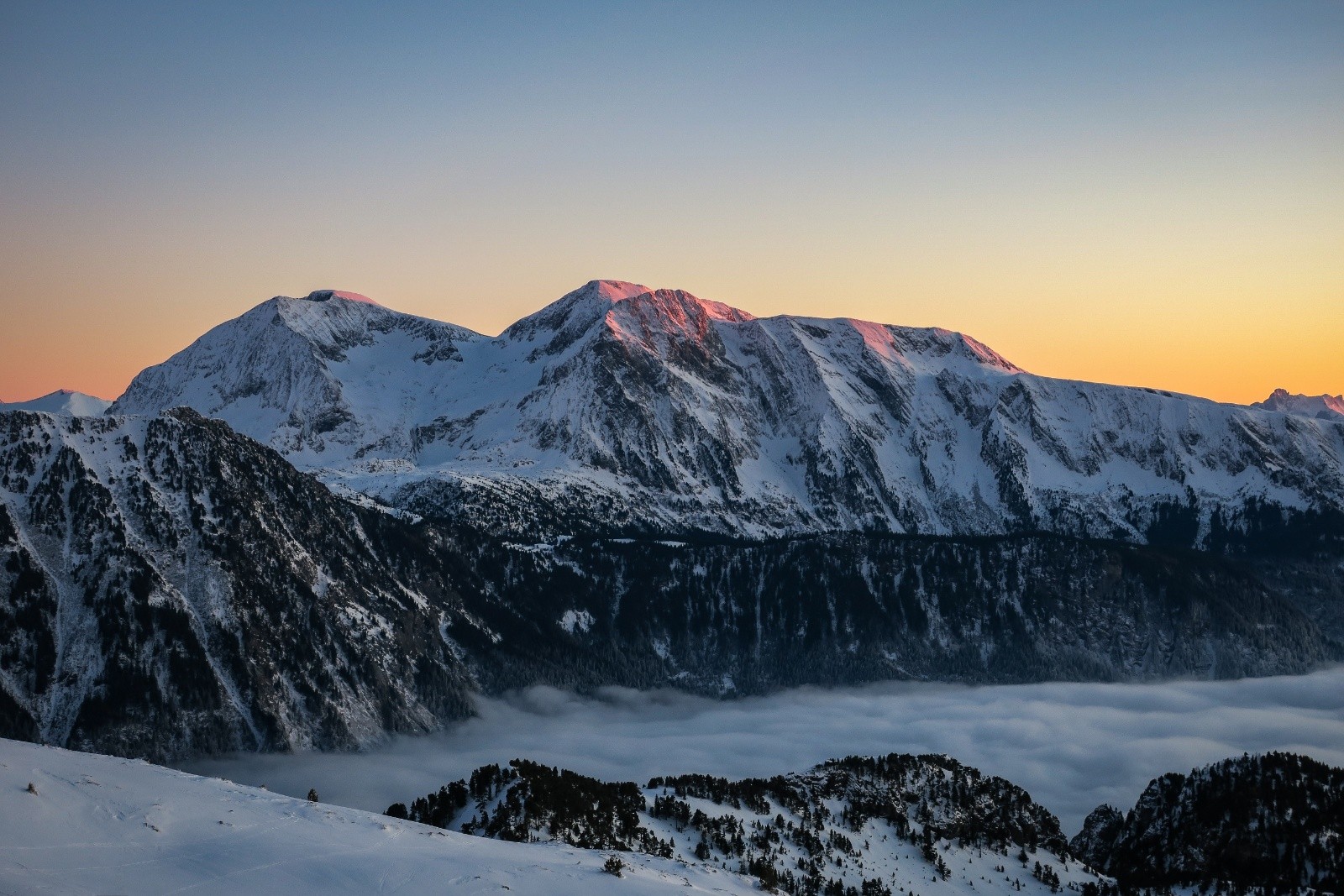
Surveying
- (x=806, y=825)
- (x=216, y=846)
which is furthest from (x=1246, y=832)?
(x=216, y=846)

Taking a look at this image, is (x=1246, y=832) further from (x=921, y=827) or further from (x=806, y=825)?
(x=806, y=825)

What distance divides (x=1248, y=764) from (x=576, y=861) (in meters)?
117

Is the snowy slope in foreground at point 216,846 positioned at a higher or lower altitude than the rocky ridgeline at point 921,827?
higher

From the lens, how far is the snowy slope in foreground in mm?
87625

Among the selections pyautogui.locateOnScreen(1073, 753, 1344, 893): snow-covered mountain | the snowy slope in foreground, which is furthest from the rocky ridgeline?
the snowy slope in foreground

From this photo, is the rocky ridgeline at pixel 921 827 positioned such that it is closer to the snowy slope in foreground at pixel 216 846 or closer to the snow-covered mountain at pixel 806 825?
the snow-covered mountain at pixel 806 825

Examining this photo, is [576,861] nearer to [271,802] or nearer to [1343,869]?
[271,802]

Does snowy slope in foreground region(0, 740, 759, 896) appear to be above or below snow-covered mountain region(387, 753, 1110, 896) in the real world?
above

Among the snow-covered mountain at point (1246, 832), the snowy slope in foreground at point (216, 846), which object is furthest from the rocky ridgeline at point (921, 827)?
the snowy slope in foreground at point (216, 846)

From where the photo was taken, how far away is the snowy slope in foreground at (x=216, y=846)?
287 ft

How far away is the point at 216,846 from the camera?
95.1 m

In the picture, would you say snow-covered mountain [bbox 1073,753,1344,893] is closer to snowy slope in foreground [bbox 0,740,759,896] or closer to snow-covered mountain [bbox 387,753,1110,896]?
snow-covered mountain [bbox 387,753,1110,896]

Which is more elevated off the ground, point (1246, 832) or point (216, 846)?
point (216, 846)

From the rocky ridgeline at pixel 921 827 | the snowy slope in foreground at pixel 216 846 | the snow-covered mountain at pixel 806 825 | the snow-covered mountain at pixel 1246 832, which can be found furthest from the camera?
the snow-covered mountain at pixel 1246 832
